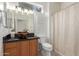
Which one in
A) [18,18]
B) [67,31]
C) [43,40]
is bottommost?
[43,40]

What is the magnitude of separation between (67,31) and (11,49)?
0.85 metres

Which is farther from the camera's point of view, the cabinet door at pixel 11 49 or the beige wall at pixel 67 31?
the beige wall at pixel 67 31

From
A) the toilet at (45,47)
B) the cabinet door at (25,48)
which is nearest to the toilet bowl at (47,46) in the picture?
the toilet at (45,47)

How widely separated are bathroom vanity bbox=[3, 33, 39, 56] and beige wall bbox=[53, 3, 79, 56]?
29 centimetres

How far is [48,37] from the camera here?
4.84 feet

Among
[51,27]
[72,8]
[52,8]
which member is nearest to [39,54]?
[51,27]

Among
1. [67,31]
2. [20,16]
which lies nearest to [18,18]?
[20,16]

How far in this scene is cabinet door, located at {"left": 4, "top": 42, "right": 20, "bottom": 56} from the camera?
4.58 feet

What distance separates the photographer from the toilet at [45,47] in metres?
1.47

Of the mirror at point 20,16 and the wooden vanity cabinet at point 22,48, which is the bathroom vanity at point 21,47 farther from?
the mirror at point 20,16

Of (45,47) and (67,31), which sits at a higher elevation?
(67,31)

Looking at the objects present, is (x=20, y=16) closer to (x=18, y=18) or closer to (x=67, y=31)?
(x=18, y=18)

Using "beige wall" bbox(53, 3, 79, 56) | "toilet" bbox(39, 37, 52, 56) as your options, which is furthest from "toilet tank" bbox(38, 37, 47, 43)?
"beige wall" bbox(53, 3, 79, 56)

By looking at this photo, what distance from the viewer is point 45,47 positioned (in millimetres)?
1490
